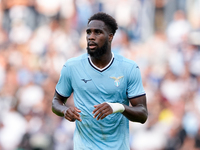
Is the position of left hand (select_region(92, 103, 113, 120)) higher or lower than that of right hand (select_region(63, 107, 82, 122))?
higher

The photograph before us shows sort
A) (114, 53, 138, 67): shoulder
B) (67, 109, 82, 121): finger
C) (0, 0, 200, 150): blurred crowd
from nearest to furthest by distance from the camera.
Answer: (67, 109, 82, 121): finger, (114, 53, 138, 67): shoulder, (0, 0, 200, 150): blurred crowd

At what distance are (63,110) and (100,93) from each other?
463mm

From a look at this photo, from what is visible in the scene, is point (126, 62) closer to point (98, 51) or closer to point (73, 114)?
point (98, 51)

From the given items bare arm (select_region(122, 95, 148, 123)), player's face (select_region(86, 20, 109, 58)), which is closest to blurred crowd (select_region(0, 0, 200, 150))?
bare arm (select_region(122, 95, 148, 123))

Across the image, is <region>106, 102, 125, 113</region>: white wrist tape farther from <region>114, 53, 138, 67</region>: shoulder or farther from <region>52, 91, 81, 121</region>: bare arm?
<region>114, 53, 138, 67</region>: shoulder

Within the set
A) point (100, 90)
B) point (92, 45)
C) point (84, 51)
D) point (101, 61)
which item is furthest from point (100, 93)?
point (84, 51)

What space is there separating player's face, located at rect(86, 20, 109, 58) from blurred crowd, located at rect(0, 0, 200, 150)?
14.5 ft

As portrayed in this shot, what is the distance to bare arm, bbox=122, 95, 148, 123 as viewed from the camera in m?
4.27

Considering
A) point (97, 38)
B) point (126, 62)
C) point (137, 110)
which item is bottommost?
point (137, 110)

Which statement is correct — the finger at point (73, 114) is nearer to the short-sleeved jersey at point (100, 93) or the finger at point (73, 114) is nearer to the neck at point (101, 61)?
the short-sleeved jersey at point (100, 93)

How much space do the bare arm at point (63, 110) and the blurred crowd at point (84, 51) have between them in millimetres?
4287

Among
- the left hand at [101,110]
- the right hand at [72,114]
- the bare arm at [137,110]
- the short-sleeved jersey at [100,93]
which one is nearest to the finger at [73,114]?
the right hand at [72,114]

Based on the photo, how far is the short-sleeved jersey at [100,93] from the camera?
174 inches

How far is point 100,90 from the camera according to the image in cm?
443
